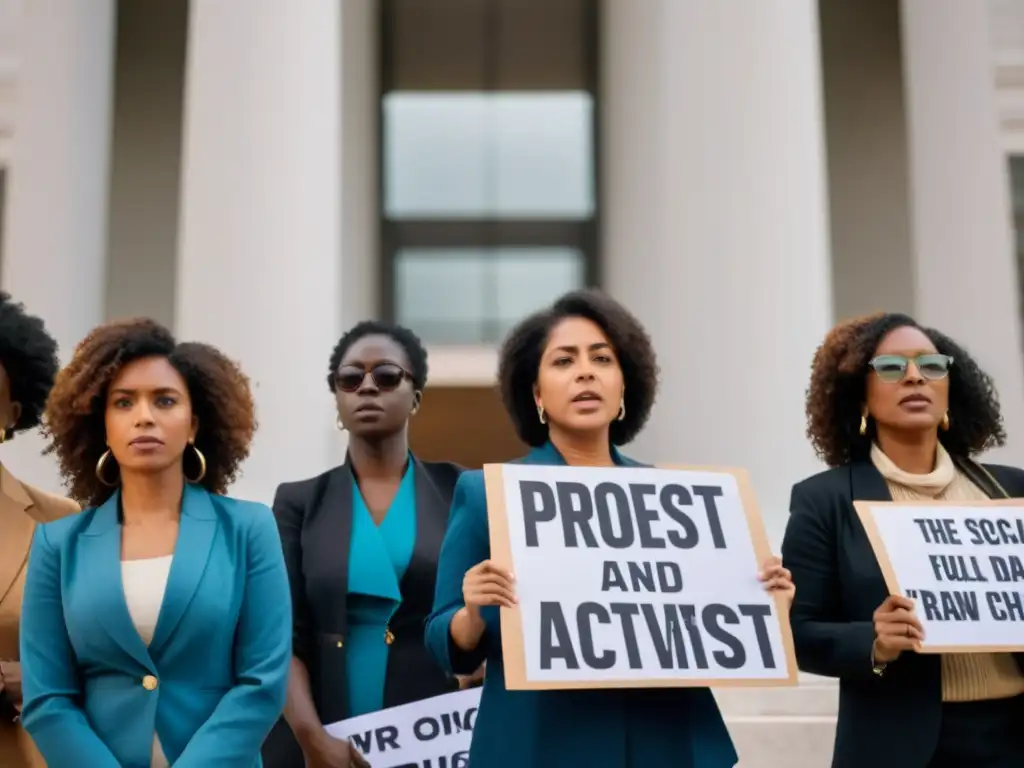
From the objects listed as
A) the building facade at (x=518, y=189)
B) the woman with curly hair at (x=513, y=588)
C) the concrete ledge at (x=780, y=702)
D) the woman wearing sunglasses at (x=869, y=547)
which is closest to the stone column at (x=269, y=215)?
the building facade at (x=518, y=189)

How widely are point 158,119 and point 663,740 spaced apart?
10.5m

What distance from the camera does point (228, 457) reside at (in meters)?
3.67

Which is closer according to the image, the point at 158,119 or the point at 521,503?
the point at 521,503

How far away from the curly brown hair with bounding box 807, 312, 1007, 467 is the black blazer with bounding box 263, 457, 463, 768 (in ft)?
4.57

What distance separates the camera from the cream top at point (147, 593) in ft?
10.5

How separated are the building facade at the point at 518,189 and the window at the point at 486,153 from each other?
3cm

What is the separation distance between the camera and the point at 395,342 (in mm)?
4734

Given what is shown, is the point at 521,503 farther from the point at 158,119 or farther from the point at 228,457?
the point at 158,119

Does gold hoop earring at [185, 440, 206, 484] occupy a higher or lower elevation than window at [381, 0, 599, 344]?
lower

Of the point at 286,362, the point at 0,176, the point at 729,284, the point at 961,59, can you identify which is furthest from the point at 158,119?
the point at 961,59

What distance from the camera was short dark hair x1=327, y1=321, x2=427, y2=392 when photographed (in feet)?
15.6

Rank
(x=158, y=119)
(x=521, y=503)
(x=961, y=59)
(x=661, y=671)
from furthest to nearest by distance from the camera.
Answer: (x=158, y=119) < (x=961, y=59) < (x=521, y=503) < (x=661, y=671)

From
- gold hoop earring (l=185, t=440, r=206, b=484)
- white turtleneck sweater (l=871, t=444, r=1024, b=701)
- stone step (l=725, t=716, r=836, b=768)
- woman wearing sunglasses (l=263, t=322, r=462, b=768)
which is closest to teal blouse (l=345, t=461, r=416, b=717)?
woman wearing sunglasses (l=263, t=322, r=462, b=768)

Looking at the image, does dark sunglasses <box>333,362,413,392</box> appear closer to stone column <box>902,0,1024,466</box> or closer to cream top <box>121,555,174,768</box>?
cream top <box>121,555,174,768</box>
